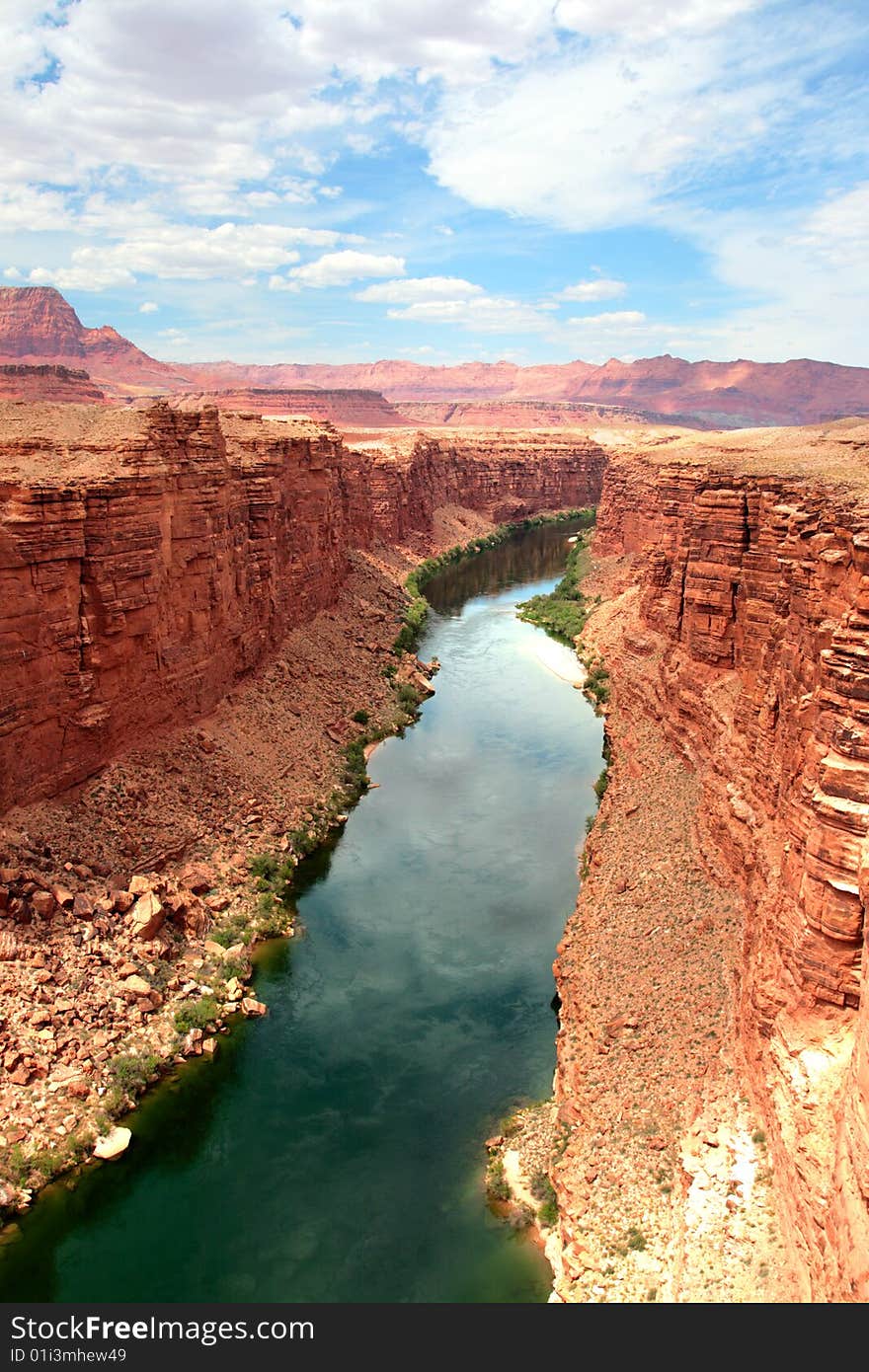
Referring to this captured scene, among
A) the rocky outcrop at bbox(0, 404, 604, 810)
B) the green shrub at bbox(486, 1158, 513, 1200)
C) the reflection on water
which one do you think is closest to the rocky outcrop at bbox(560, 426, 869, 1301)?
the green shrub at bbox(486, 1158, 513, 1200)

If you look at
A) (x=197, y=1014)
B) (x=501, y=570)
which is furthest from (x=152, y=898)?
(x=501, y=570)

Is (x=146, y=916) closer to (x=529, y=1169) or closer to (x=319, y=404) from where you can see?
(x=529, y=1169)

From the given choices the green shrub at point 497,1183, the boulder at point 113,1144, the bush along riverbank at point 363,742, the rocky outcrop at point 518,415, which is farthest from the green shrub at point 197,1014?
the rocky outcrop at point 518,415

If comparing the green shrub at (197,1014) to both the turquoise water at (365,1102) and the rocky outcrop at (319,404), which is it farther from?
the rocky outcrop at (319,404)

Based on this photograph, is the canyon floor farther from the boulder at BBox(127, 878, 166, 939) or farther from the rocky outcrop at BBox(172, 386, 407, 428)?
the rocky outcrop at BBox(172, 386, 407, 428)

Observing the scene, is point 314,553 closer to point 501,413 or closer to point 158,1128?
point 158,1128

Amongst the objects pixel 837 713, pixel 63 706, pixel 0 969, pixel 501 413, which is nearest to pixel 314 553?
pixel 63 706

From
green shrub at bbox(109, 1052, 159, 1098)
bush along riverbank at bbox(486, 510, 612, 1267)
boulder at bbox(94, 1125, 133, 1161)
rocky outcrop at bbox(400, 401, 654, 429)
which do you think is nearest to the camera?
bush along riverbank at bbox(486, 510, 612, 1267)
